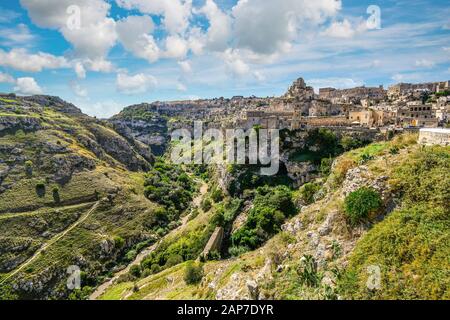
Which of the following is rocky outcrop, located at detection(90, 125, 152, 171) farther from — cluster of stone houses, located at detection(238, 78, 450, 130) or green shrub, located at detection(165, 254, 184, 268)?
green shrub, located at detection(165, 254, 184, 268)

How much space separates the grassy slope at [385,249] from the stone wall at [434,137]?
1.06 metres

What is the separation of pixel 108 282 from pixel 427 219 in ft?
166

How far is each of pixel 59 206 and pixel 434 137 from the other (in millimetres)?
67362

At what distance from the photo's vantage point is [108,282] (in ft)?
179

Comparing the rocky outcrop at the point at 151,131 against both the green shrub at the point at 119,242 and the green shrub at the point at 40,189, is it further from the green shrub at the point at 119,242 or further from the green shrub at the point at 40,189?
the green shrub at the point at 119,242

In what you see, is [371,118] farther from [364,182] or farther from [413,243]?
[413,243]

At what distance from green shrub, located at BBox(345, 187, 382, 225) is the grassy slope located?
68 centimetres

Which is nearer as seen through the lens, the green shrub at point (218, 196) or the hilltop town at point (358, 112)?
the hilltop town at point (358, 112)

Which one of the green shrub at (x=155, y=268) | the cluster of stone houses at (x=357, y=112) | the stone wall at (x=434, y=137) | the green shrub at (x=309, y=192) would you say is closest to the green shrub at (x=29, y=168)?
the green shrub at (x=155, y=268)

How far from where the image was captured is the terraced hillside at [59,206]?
54.0 meters

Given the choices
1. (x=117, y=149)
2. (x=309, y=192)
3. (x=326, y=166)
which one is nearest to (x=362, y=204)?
(x=309, y=192)

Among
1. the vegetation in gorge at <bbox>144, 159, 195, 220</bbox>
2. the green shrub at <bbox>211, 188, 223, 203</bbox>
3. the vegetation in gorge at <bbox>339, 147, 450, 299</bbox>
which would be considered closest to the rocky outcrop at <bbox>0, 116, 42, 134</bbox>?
the vegetation in gorge at <bbox>144, 159, 195, 220</bbox>

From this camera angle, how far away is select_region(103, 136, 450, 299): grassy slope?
15.6 m
